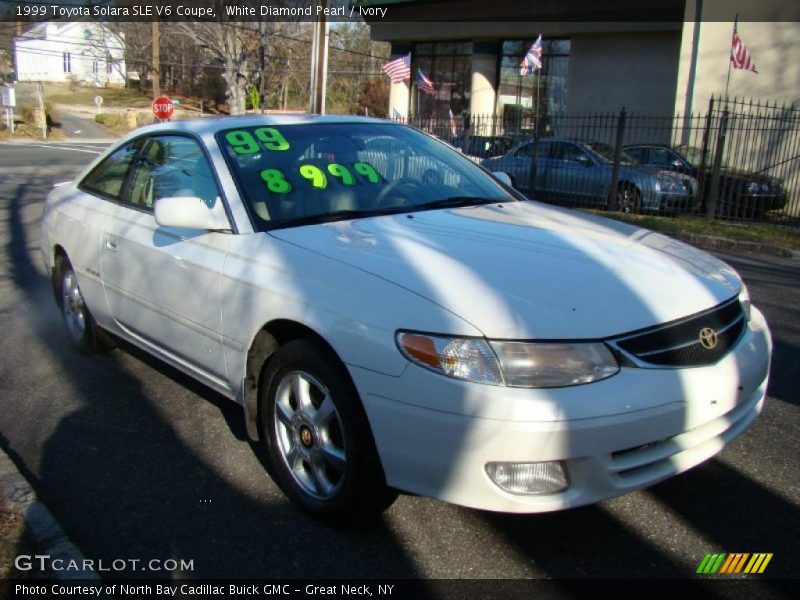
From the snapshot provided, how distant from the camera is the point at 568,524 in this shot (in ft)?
9.82

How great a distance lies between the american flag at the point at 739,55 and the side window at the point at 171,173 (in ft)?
48.3

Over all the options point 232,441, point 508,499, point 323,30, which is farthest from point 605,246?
point 323,30

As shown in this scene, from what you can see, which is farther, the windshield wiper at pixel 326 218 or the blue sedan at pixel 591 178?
the blue sedan at pixel 591 178

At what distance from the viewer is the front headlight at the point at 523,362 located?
2438 mm

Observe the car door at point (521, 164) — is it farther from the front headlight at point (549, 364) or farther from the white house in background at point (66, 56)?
the white house in background at point (66, 56)

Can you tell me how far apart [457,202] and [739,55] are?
14.3 m

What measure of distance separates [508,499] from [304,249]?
1305 millimetres

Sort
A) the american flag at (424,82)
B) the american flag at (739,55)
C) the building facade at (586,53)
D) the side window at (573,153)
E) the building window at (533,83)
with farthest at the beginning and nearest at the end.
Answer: the american flag at (424,82), the building window at (533,83), the building facade at (586,53), the american flag at (739,55), the side window at (573,153)

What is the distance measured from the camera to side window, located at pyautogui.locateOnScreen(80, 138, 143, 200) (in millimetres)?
4596

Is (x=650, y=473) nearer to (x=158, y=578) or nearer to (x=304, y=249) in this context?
(x=304, y=249)

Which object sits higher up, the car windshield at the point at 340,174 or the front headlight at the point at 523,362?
the car windshield at the point at 340,174

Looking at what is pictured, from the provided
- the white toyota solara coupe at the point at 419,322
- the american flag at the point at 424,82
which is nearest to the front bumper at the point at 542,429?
the white toyota solara coupe at the point at 419,322

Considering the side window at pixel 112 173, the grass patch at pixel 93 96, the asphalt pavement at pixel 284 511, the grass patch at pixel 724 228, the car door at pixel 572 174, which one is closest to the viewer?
the asphalt pavement at pixel 284 511

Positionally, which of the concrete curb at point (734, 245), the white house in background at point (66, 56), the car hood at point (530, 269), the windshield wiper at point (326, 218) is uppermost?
the white house in background at point (66, 56)
